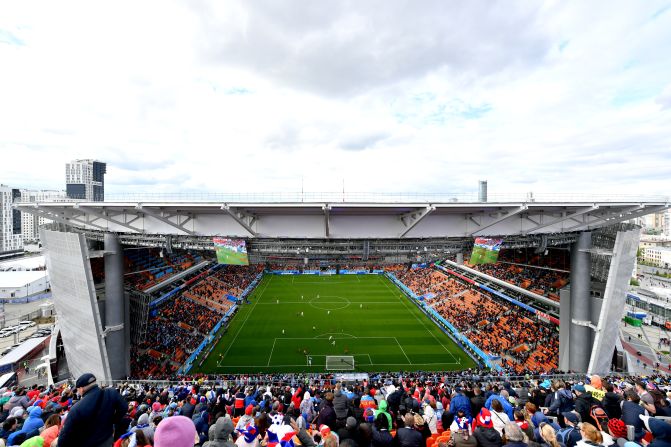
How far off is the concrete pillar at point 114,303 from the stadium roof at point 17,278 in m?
40.8

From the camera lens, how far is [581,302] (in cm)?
1423

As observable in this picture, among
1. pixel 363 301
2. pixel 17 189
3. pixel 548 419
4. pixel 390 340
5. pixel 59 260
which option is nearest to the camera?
pixel 548 419

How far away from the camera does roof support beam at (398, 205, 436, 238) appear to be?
35.5 feet

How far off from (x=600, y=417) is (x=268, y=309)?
3474 centimetres

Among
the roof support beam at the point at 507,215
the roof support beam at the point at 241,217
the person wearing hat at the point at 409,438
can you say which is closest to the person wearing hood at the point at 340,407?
the person wearing hat at the point at 409,438

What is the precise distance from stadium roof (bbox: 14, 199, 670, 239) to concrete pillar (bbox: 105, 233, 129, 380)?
40.7 inches

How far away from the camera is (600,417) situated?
500cm

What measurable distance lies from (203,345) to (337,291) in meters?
22.4

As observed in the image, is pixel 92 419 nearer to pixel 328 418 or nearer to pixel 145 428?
pixel 145 428

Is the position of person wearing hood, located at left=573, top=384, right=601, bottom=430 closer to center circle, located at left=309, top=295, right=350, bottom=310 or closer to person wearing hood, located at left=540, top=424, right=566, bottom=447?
person wearing hood, located at left=540, top=424, right=566, bottom=447

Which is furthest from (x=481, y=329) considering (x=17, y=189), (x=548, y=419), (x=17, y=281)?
(x=17, y=189)

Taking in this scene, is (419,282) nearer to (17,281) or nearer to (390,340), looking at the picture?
(390,340)

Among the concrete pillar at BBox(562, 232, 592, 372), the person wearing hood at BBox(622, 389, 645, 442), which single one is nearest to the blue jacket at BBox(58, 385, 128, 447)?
the person wearing hood at BBox(622, 389, 645, 442)

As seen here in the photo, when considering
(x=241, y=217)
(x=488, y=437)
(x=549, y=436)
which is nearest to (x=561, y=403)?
(x=549, y=436)
